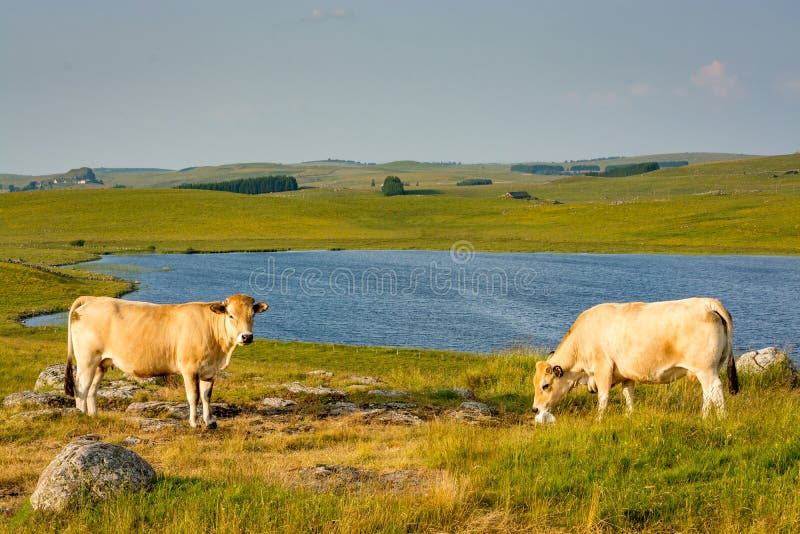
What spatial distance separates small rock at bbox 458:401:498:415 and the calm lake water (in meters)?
20.8

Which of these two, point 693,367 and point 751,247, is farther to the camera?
point 751,247

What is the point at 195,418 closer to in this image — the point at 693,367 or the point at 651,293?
the point at 693,367

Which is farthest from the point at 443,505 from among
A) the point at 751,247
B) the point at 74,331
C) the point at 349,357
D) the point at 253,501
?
the point at 751,247

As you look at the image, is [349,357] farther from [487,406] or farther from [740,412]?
[740,412]

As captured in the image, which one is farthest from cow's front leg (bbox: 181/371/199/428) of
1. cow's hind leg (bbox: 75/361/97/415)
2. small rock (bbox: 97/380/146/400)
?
small rock (bbox: 97/380/146/400)

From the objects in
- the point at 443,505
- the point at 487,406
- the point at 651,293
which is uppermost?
the point at 443,505

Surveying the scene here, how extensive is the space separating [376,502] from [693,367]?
7.70 meters

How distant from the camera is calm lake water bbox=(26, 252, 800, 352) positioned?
140 ft

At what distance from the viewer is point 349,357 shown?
32.4 meters

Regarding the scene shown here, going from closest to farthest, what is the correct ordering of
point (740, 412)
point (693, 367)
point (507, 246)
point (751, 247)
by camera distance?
point (740, 412)
point (693, 367)
point (751, 247)
point (507, 246)

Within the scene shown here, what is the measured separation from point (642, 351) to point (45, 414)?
1189cm

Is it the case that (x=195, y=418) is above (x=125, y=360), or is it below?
below

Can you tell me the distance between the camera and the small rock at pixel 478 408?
654 inches

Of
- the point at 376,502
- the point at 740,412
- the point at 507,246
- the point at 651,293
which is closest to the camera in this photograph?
the point at 376,502
